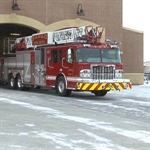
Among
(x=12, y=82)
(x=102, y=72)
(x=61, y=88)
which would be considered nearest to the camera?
(x=102, y=72)

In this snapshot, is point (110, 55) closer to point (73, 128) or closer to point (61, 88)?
point (61, 88)

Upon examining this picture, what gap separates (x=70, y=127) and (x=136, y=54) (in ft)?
79.8

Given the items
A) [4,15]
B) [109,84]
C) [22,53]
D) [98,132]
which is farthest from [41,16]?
[98,132]

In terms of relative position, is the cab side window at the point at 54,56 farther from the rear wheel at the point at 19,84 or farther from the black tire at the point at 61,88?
the rear wheel at the point at 19,84

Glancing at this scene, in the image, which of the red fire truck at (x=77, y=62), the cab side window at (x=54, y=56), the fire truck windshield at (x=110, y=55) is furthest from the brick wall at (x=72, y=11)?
the fire truck windshield at (x=110, y=55)

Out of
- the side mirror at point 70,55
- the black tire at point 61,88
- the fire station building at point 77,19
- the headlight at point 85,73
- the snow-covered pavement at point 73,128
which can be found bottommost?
the snow-covered pavement at point 73,128

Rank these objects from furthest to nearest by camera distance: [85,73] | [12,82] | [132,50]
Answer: [132,50] < [12,82] < [85,73]

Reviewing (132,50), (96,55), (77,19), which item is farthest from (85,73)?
(132,50)

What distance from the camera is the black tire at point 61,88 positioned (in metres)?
17.5

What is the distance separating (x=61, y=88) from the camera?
58.6 ft

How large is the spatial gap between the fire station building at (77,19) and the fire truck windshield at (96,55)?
1044 centimetres

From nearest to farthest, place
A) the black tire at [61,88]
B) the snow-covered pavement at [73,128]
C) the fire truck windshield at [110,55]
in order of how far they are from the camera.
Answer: the snow-covered pavement at [73,128] → the fire truck windshield at [110,55] → the black tire at [61,88]

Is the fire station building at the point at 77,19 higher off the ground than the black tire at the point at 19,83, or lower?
higher

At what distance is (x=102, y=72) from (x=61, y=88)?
238 cm
